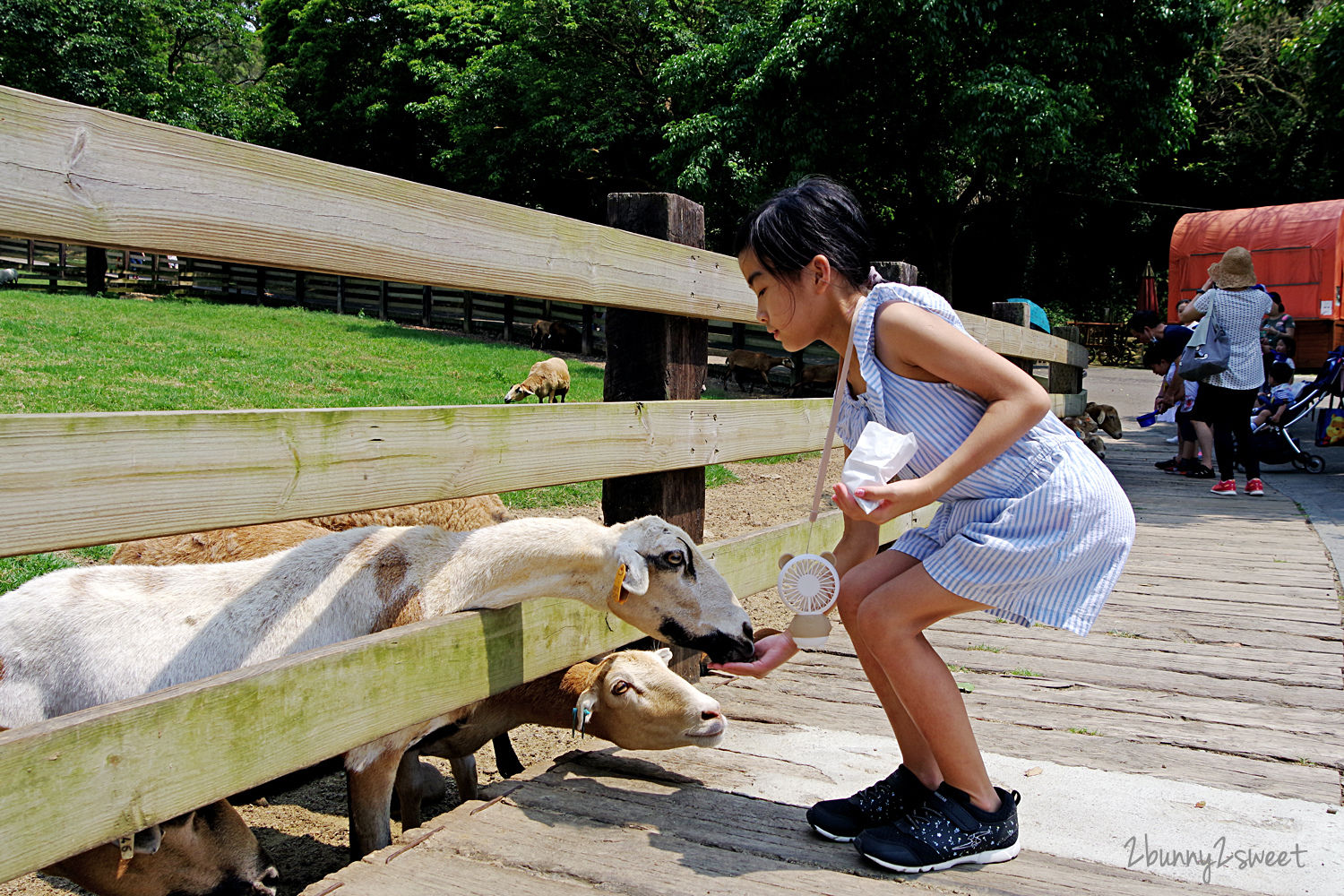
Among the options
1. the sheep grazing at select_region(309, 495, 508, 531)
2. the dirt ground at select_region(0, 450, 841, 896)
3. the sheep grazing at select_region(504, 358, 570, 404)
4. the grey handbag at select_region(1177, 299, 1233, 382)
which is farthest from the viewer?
the sheep grazing at select_region(504, 358, 570, 404)

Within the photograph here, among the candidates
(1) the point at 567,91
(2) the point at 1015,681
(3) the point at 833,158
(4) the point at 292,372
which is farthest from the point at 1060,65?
(2) the point at 1015,681

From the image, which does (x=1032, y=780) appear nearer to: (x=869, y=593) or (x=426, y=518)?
(x=869, y=593)

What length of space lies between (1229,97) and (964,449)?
1354 inches

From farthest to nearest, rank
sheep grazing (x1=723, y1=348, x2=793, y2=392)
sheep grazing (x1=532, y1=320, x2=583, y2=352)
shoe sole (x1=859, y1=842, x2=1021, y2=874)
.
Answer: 1. sheep grazing (x1=532, y1=320, x2=583, y2=352)
2. sheep grazing (x1=723, y1=348, x2=793, y2=392)
3. shoe sole (x1=859, y1=842, x2=1021, y2=874)

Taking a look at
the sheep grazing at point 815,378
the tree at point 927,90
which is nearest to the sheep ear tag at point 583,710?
the tree at point 927,90

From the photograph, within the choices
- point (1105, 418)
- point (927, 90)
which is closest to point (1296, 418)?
point (1105, 418)

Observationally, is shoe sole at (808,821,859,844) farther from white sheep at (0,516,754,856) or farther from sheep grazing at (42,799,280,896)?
sheep grazing at (42,799,280,896)

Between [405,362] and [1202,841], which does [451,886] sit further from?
[405,362]

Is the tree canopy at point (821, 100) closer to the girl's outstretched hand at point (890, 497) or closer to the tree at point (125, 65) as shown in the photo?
the tree at point (125, 65)

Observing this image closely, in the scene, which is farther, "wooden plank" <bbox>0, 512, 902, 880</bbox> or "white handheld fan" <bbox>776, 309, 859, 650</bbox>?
"white handheld fan" <bbox>776, 309, 859, 650</bbox>

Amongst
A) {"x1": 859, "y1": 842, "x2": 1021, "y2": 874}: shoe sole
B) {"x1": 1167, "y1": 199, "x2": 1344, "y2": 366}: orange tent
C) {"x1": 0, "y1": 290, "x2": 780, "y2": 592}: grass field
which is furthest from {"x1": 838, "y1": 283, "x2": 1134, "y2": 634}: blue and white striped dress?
{"x1": 1167, "y1": 199, "x2": 1344, "y2": 366}: orange tent

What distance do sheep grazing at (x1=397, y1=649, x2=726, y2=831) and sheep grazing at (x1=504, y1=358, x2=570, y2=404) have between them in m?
10.9

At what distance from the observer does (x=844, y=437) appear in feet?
9.32

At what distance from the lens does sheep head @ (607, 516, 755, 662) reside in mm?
2994
